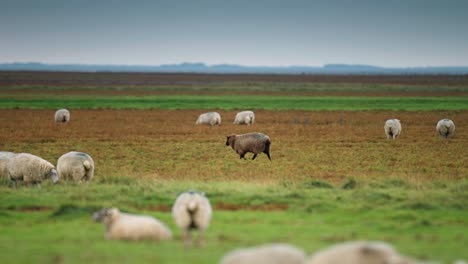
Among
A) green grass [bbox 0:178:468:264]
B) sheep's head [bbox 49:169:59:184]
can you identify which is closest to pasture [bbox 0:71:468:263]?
green grass [bbox 0:178:468:264]

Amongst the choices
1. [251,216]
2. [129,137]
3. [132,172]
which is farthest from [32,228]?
[129,137]

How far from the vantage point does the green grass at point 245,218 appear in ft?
37.5

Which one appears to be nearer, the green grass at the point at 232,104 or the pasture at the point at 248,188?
the pasture at the point at 248,188

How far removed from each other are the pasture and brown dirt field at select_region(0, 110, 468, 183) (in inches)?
2.6

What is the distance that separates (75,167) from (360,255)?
1414cm

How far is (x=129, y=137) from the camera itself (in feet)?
134

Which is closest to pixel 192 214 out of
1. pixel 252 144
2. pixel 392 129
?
pixel 252 144

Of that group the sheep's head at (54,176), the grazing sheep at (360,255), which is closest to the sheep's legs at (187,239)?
the grazing sheep at (360,255)

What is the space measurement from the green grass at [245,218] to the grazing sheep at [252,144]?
35.0 ft

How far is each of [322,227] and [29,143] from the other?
2584 cm

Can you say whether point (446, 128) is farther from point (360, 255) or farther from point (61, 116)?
point (360, 255)

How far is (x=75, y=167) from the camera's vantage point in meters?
21.3

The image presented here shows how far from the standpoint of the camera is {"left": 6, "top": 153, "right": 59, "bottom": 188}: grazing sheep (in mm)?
20844

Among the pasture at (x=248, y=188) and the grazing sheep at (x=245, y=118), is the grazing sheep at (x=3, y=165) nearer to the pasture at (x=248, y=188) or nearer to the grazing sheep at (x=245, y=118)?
the pasture at (x=248, y=188)
